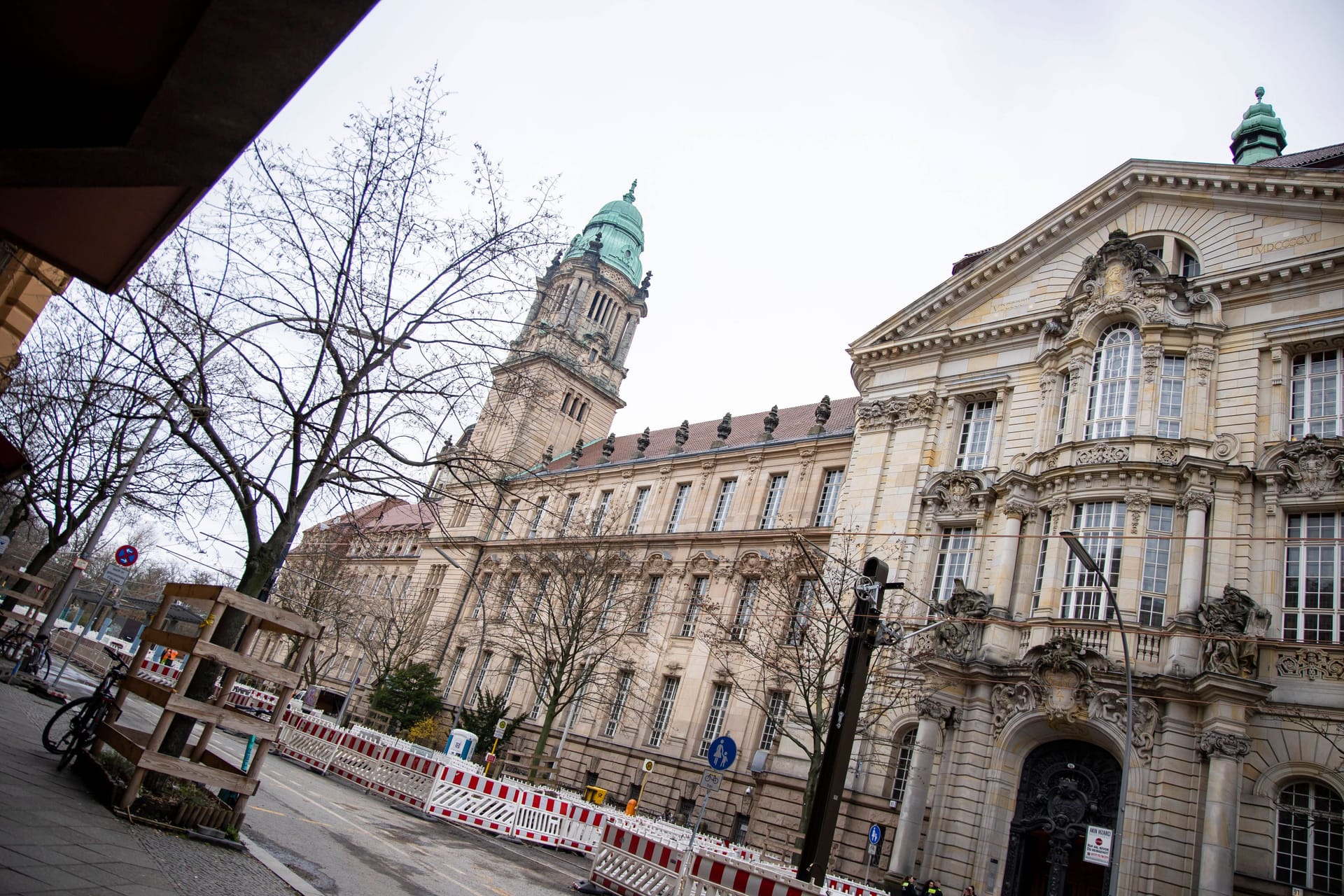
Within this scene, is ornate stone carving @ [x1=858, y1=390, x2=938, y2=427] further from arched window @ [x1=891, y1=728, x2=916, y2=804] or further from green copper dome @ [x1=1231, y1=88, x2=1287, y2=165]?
green copper dome @ [x1=1231, y1=88, x2=1287, y2=165]

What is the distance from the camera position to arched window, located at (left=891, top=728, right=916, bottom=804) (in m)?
24.6

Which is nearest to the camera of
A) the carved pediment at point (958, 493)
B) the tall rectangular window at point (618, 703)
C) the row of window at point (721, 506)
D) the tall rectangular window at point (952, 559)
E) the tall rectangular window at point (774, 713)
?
the tall rectangular window at point (952, 559)

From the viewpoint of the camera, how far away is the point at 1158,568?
70.7 ft

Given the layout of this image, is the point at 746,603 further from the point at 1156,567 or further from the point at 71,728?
the point at 71,728

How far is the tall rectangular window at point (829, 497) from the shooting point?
37.1 meters

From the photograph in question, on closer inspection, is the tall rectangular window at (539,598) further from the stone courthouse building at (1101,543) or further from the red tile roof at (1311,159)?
the red tile roof at (1311,159)

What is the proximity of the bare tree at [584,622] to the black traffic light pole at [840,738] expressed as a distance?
891 inches

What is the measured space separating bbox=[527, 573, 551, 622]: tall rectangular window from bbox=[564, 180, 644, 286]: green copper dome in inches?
1233

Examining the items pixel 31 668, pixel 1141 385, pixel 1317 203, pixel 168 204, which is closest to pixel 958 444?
pixel 1141 385

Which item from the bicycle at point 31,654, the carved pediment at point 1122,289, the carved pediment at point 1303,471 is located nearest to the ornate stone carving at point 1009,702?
the carved pediment at point 1303,471

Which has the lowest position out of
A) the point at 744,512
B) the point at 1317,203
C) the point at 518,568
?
the point at 518,568

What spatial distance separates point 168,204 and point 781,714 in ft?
100.0

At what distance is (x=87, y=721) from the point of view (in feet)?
38.2

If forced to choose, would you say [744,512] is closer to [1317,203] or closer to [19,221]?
[1317,203]
